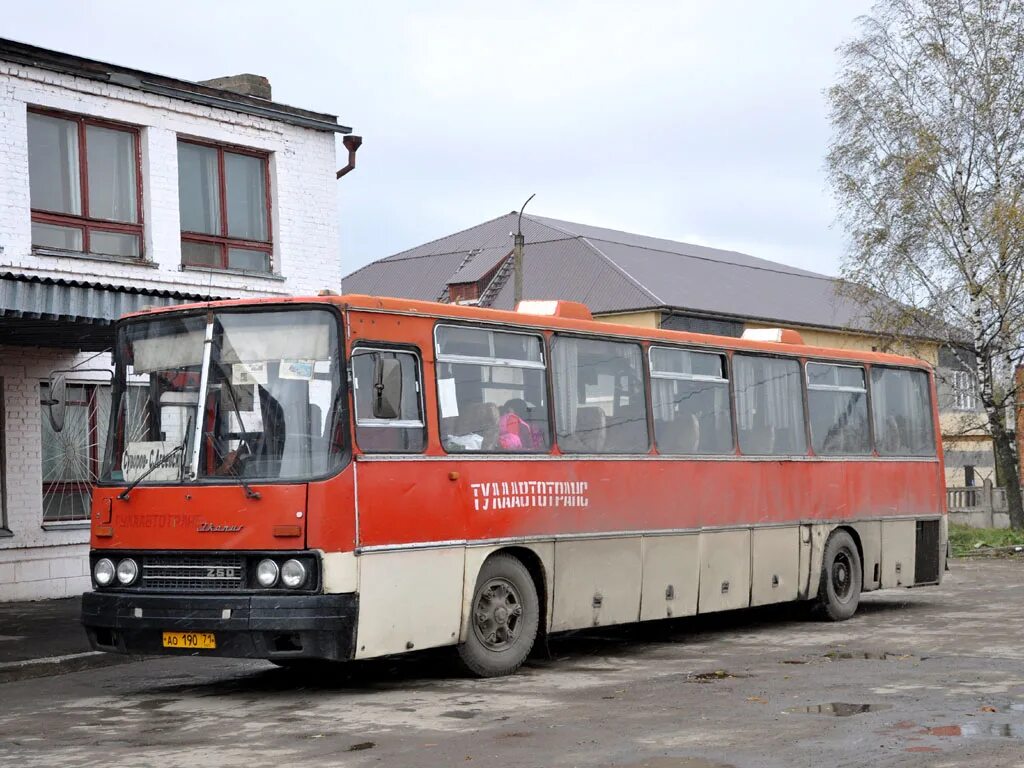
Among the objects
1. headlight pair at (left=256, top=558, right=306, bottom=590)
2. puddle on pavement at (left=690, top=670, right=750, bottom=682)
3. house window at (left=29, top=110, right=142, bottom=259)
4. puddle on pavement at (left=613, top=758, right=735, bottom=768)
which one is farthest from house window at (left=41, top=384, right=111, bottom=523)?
puddle on pavement at (left=613, top=758, right=735, bottom=768)

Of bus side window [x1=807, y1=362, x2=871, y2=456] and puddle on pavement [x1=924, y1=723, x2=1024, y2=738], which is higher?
bus side window [x1=807, y1=362, x2=871, y2=456]

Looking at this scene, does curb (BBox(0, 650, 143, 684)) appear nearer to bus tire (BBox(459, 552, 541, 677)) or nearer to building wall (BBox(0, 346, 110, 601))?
bus tire (BBox(459, 552, 541, 677))

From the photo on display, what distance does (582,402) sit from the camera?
13.6 m

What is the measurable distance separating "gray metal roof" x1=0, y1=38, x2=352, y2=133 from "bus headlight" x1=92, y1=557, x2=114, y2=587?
9694mm

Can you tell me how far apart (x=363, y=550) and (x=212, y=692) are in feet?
6.33

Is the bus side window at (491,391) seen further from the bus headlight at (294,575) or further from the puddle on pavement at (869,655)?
the puddle on pavement at (869,655)

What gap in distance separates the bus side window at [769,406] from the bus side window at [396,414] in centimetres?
498

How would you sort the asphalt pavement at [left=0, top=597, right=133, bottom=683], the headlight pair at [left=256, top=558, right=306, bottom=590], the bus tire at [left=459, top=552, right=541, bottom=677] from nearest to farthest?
the headlight pair at [left=256, top=558, right=306, bottom=590]
the bus tire at [left=459, top=552, right=541, bottom=677]
the asphalt pavement at [left=0, top=597, right=133, bottom=683]

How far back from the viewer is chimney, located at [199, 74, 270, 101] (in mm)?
23484

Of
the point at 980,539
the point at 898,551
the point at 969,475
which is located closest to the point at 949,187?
the point at 980,539

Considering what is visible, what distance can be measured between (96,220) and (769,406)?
9.47 metres

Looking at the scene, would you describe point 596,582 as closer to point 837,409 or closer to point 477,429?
point 477,429

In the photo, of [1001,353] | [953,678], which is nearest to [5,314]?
[953,678]

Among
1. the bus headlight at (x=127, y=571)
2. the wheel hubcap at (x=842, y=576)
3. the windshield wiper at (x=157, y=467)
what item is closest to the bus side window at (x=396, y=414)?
the windshield wiper at (x=157, y=467)
